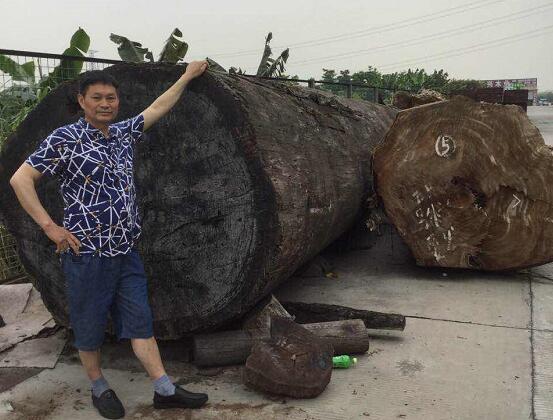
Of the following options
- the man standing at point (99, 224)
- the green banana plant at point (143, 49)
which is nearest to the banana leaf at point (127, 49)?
the green banana plant at point (143, 49)

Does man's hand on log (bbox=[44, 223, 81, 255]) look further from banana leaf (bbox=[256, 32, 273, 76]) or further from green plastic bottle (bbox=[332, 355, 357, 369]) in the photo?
banana leaf (bbox=[256, 32, 273, 76])

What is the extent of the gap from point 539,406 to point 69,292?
2356mm

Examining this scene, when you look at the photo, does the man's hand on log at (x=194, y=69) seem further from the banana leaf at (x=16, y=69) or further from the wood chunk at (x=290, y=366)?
the banana leaf at (x=16, y=69)

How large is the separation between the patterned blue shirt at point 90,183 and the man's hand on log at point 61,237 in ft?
0.23

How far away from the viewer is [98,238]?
264 cm

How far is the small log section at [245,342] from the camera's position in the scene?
3.21 metres

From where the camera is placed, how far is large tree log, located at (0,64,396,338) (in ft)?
10.1

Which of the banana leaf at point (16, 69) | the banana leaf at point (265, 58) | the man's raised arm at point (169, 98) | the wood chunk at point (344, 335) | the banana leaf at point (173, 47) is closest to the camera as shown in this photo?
the man's raised arm at point (169, 98)

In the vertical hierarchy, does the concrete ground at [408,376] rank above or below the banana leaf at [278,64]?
below

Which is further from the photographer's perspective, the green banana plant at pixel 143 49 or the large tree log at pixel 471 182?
the green banana plant at pixel 143 49

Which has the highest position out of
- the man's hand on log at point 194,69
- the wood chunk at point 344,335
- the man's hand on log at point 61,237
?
the man's hand on log at point 194,69

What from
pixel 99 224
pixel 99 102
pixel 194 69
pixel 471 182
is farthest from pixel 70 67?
pixel 471 182

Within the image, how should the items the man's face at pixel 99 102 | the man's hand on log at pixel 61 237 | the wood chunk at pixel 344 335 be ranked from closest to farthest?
the man's hand on log at pixel 61 237 → the man's face at pixel 99 102 → the wood chunk at pixel 344 335

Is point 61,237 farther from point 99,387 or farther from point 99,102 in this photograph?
point 99,387
